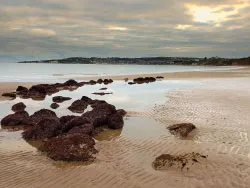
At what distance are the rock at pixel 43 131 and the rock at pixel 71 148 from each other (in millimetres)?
1318

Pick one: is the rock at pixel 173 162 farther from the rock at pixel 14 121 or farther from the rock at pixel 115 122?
the rock at pixel 14 121

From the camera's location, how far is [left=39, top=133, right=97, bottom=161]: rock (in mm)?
8078

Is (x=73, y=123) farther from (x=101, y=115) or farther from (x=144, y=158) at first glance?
(x=144, y=158)

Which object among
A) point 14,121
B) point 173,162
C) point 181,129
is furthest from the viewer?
point 14,121

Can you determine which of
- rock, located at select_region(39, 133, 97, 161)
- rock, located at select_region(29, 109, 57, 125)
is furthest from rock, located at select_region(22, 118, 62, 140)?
rock, located at select_region(29, 109, 57, 125)

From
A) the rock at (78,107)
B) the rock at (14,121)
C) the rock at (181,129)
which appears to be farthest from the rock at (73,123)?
the rock at (78,107)

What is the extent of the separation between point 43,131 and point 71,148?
2.41m

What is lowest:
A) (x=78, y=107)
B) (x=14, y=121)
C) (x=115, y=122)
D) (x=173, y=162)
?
(x=78, y=107)

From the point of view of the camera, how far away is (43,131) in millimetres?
10344

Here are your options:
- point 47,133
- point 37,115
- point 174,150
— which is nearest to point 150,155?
point 174,150

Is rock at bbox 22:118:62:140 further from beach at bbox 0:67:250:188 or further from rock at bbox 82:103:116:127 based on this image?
rock at bbox 82:103:116:127

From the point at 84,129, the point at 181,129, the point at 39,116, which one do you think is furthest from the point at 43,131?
the point at 181,129

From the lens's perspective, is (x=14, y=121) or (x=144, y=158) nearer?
(x=144, y=158)

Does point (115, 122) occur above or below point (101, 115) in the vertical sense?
below
